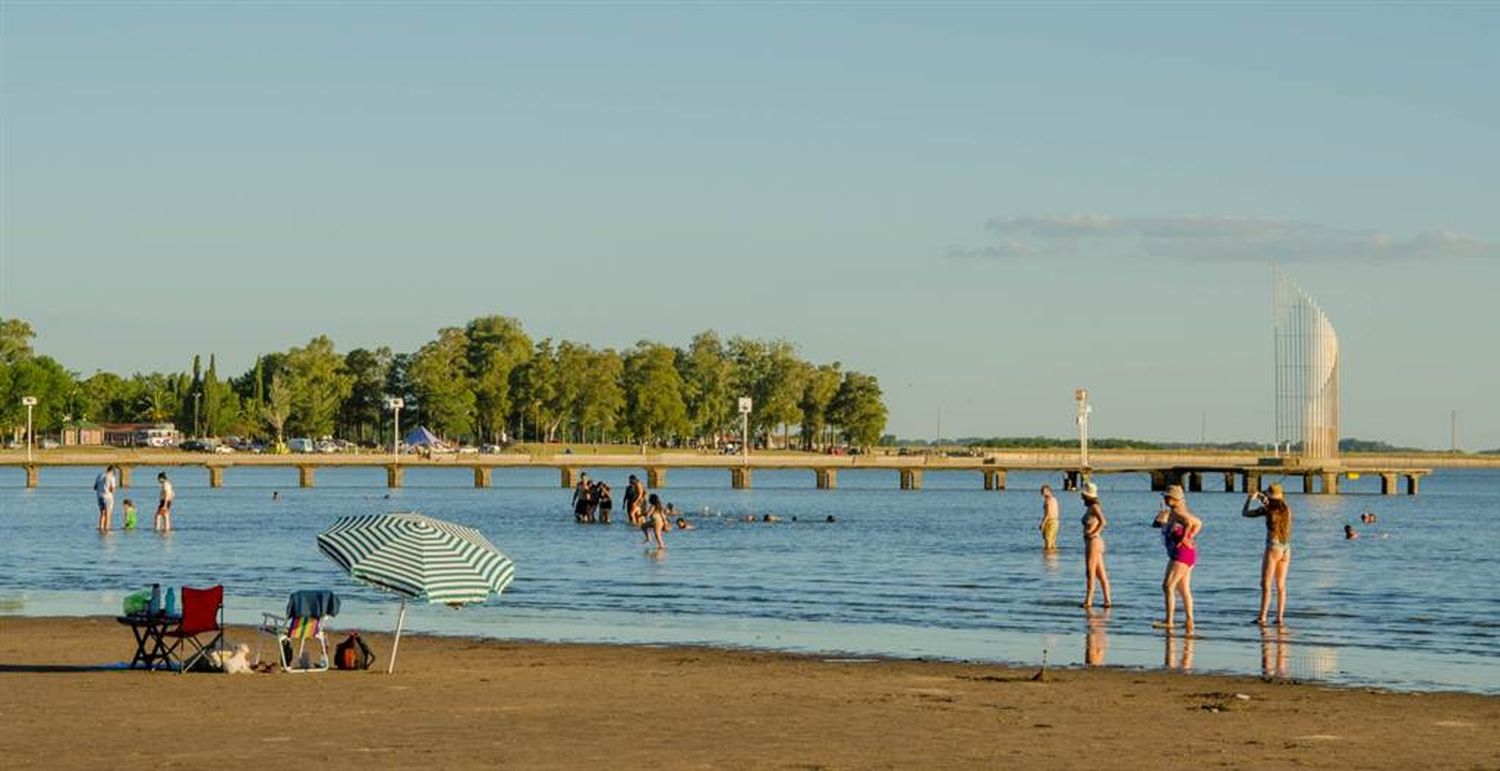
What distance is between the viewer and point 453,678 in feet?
71.2

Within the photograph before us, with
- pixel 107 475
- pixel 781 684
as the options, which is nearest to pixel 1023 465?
pixel 107 475

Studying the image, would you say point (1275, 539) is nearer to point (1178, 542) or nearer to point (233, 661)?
point (1178, 542)

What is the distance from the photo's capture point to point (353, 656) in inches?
877

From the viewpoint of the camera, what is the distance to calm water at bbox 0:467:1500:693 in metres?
26.8

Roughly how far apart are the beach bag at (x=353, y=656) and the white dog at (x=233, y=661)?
3.23ft

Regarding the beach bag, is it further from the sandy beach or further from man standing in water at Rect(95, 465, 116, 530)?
man standing in water at Rect(95, 465, 116, 530)

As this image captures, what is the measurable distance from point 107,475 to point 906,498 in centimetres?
6850

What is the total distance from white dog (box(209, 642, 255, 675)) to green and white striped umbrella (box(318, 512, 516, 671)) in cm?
183

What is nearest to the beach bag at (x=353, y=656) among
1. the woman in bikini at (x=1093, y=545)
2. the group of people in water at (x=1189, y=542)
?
the group of people in water at (x=1189, y=542)

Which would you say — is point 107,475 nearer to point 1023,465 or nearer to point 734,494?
point 734,494

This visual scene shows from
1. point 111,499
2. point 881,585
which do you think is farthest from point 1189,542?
point 111,499

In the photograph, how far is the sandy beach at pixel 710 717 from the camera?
16.1 m

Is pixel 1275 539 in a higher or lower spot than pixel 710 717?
higher

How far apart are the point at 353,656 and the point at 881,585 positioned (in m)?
18.6
